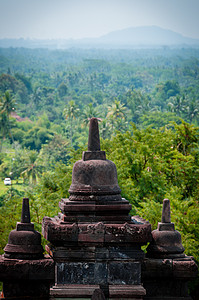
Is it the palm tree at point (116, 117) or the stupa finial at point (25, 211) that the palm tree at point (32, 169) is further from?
the stupa finial at point (25, 211)

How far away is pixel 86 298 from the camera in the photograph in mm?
8984

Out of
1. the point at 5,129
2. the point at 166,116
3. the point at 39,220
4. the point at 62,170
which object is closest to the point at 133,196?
the point at 39,220

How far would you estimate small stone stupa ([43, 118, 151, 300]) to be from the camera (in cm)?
902

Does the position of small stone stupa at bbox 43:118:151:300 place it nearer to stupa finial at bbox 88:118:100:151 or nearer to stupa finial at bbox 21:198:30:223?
stupa finial at bbox 21:198:30:223

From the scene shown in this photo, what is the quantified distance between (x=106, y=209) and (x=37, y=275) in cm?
159

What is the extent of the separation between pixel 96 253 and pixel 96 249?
67 mm

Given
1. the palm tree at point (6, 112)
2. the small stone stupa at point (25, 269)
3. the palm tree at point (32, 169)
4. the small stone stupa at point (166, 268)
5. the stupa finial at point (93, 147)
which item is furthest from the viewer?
the palm tree at point (6, 112)

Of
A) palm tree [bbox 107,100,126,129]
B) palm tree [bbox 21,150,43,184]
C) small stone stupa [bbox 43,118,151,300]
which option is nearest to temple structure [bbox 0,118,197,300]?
small stone stupa [bbox 43,118,151,300]

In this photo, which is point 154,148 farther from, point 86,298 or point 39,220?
point 86,298

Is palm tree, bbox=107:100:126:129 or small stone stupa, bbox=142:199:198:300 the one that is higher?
small stone stupa, bbox=142:199:198:300

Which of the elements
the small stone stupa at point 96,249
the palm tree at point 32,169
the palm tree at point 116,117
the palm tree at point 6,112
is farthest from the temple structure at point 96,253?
the palm tree at point 6,112


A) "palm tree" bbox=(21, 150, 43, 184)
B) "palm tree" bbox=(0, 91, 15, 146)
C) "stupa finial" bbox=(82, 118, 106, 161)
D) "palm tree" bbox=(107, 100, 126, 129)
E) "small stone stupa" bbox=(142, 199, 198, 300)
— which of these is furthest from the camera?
"palm tree" bbox=(0, 91, 15, 146)

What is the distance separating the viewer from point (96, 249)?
360 inches

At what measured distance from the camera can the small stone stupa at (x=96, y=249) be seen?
29.6ft
